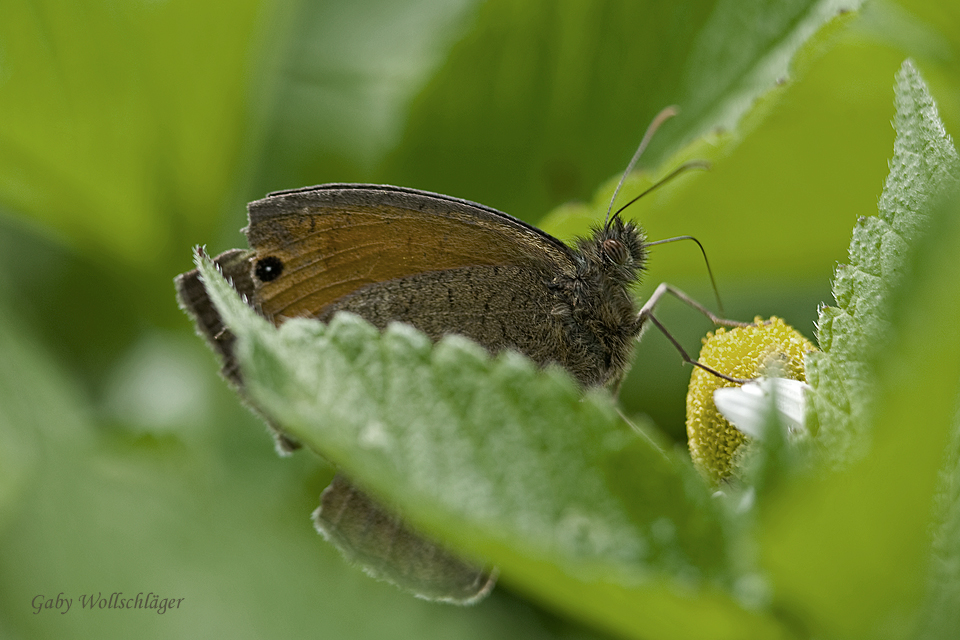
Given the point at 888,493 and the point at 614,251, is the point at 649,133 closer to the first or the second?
the point at 614,251

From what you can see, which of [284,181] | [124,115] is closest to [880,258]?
[124,115]

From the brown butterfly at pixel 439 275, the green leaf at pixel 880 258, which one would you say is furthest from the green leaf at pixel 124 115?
the green leaf at pixel 880 258

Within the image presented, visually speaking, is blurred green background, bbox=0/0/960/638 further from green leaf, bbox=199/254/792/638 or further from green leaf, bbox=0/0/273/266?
green leaf, bbox=199/254/792/638

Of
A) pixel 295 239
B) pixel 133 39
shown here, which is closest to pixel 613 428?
pixel 295 239

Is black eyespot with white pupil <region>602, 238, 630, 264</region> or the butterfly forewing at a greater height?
black eyespot with white pupil <region>602, 238, 630, 264</region>

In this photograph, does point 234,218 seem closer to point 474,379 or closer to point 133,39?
point 133,39

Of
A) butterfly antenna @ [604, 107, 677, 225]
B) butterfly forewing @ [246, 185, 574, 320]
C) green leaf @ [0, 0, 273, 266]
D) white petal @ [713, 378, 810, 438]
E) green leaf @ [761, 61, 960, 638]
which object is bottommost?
green leaf @ [761, 61, 960, 638]

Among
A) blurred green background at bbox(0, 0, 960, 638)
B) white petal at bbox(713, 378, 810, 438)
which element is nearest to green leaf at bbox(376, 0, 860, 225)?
blurred green background at bbox(0, 0, 960, 638)
